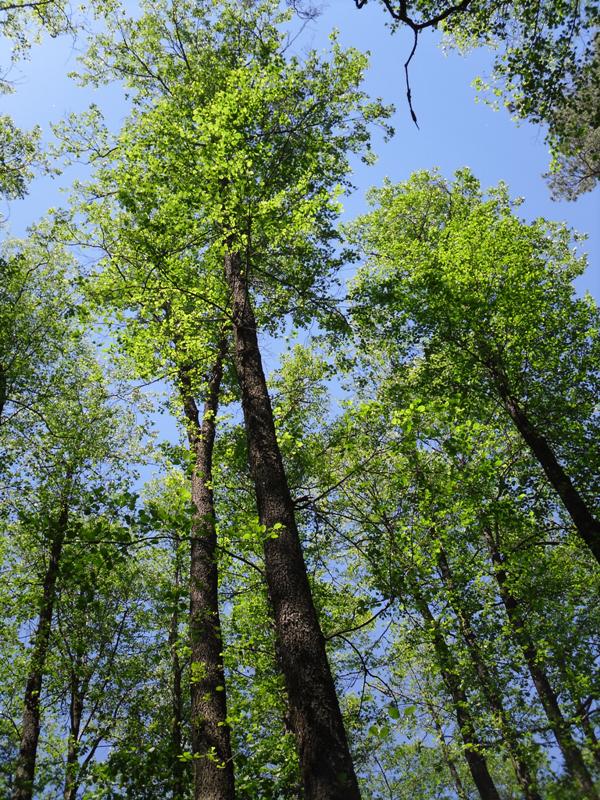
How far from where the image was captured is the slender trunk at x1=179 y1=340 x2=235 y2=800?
267 inches

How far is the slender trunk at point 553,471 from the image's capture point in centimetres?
1062

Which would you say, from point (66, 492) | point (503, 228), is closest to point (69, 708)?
point (66, 492)

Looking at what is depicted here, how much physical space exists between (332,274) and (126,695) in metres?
13.8

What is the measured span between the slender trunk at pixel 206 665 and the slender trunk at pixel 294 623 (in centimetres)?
72

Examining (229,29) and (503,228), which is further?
(503,228)

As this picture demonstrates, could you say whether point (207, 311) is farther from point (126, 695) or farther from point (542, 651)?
point (126, 695)

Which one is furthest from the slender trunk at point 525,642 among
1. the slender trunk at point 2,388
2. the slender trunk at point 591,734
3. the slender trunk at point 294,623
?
the slender trunk at point 2,388

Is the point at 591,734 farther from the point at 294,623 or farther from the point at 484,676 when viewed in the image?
the point at 484,676

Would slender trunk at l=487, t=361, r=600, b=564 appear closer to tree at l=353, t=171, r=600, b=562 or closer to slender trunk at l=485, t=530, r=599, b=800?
tree at l=353, t=171, r=600, b=562

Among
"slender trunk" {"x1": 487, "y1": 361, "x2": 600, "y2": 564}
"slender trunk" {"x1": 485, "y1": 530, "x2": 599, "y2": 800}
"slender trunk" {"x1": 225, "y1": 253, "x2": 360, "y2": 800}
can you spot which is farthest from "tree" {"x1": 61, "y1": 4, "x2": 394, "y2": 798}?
"slender trunk" {"x1": 485, "y1": 530, "x2": 599, "y2": 800}

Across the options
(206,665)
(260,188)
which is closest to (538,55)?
(260,188)

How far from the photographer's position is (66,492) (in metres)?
15.1

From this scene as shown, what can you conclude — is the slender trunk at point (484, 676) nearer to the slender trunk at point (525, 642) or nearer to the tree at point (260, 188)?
the slender trunk at point (525, 642)

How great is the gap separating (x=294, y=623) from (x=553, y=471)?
29.0ft
